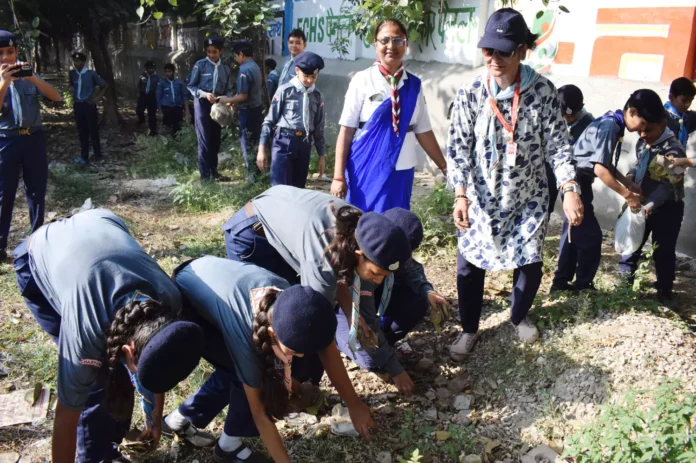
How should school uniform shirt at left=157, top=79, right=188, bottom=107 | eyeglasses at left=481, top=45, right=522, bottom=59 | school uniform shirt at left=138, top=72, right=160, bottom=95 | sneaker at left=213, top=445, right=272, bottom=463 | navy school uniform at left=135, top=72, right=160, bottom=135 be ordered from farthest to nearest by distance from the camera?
school uniform shirt at left=138, top=72, right=160, bottom=95
navy school uniform at left=135, top=72, right=160, bottom=135
school uniform shirt at left=157, top=79, right=188, bottom=107
eyeglasses at left=481, top=45, right=522, bottom=59
sneaker at left=213, top=445, right=272, bottom=463

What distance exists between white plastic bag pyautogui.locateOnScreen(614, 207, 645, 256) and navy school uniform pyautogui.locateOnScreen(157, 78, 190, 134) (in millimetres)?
8831

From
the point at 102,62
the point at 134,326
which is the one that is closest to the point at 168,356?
the point at 134,326

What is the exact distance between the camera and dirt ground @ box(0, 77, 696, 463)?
280cm

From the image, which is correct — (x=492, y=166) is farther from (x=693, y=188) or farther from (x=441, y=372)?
(x=693, y=188)

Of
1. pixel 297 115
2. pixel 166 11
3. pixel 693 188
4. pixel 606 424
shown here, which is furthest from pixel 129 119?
pixel 606 424

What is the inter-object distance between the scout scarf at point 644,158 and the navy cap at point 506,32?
1.38m

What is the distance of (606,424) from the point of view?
220cm

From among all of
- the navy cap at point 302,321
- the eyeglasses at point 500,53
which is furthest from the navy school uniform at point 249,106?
the navy cap at point 302,321

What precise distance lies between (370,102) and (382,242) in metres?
1.56

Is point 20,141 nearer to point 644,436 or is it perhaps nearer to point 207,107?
point 207,107

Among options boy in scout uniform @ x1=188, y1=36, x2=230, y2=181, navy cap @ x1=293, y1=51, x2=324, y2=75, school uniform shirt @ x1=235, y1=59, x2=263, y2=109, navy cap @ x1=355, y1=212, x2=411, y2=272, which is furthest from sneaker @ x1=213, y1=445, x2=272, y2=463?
school uniform shirt @ x1=235, y1=59, x2=263, y2=109

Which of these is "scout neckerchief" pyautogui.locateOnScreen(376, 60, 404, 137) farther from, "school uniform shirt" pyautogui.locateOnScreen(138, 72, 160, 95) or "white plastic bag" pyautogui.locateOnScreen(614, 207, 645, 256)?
"school uniform shirt" pyautogui.locateOnScreen(138, 72, 160, 95)

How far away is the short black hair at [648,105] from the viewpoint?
3.37 m

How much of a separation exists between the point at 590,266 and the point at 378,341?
5.44 ft
